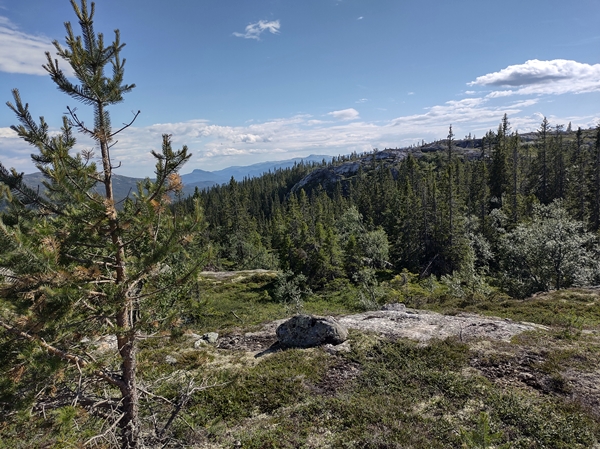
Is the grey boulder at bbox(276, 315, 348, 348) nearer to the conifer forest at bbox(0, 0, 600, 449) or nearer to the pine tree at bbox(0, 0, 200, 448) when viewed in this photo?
the conifer forest at bbox(0, 0, 600, 449)

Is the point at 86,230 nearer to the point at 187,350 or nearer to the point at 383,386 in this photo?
the point at 383,386

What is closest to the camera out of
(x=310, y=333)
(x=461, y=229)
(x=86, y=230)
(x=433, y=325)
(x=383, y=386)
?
(x=86, y=230)

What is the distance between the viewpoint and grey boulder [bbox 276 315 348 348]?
16.4m

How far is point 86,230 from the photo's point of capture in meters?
5.38

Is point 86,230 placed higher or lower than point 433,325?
higher

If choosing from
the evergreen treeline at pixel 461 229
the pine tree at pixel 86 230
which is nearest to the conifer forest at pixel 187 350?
the pine tree at pixel 86 230

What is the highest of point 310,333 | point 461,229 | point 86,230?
point 86,230

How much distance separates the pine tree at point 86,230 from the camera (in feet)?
15.0

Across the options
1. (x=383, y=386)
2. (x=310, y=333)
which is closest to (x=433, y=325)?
(x=310, y=333)

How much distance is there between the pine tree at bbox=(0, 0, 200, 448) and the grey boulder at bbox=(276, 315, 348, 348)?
1096cm

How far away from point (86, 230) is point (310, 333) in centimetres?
1320

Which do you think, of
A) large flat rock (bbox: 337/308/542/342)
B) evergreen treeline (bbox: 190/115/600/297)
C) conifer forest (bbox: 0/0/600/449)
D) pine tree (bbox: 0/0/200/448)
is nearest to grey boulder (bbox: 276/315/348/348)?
conifer forest (bbox: 0/0/600/449)

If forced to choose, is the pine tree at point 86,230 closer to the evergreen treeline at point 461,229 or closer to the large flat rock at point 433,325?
the large flat rock at point 433,325

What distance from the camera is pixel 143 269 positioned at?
5.25 meters
